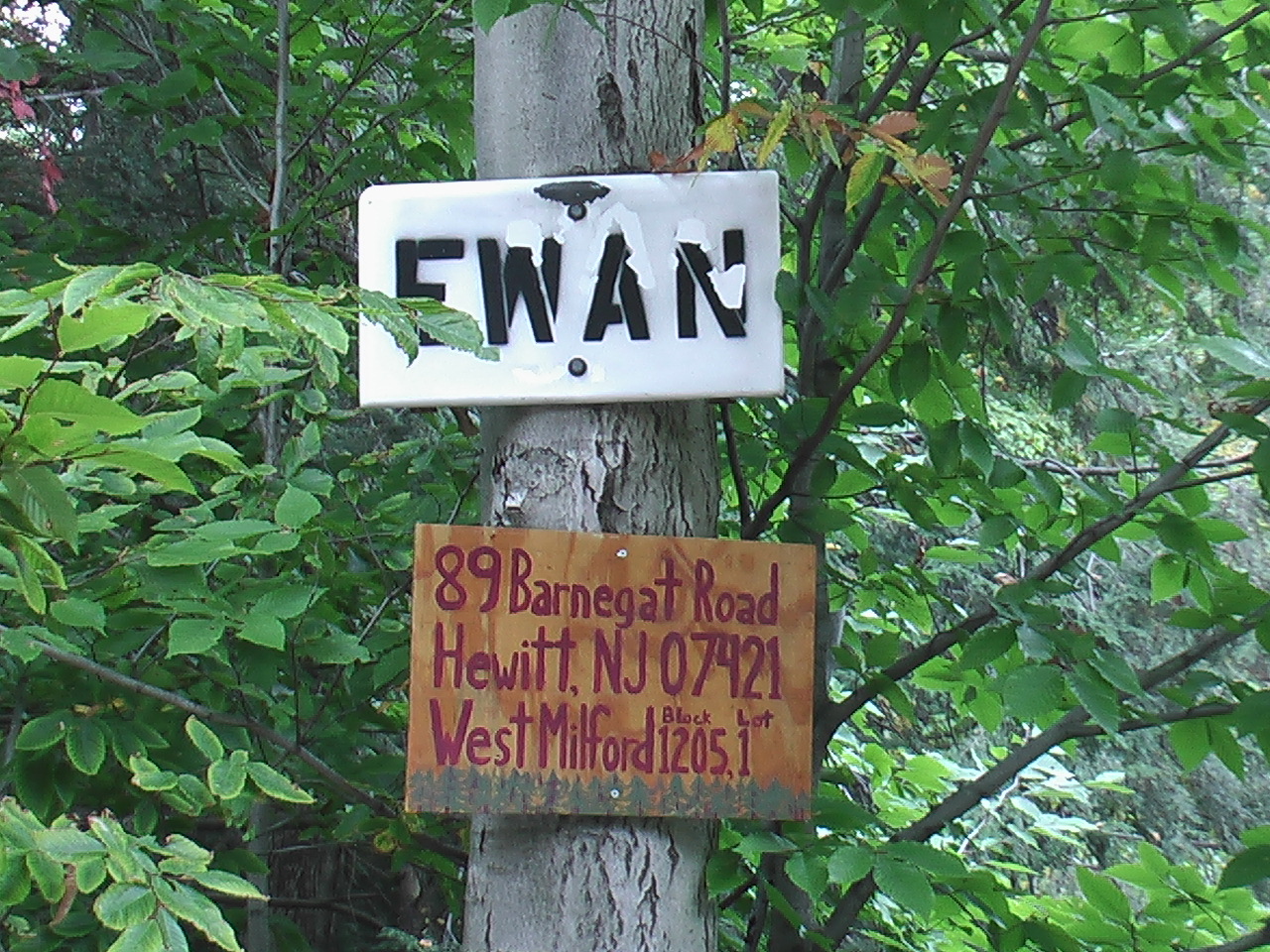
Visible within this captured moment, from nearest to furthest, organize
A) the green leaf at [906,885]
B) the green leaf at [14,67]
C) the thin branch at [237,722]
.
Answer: the green leaf at [906,885] → the thin branch at [237,722] → the green leaf at [14,67]

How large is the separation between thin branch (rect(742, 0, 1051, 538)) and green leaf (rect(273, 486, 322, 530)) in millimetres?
537

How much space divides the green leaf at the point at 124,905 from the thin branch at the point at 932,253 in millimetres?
810

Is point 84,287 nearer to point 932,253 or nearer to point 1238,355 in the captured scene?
point 932,253

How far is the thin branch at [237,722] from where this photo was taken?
1261 millimetres

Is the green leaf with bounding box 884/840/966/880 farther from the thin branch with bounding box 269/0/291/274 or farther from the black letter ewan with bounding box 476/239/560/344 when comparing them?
the thin branch with bounding box 269/0/291/274

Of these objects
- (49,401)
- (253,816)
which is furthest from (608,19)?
(253,816)

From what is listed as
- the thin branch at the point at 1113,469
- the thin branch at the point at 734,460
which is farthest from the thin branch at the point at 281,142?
the thin branch at the point at 1113,469

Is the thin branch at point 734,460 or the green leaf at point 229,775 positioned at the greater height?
the thin branch at point 734,460

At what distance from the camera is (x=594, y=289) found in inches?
47.4

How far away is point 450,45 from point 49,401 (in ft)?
4.08

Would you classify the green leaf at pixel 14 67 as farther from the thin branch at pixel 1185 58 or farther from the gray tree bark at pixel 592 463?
the thin branch at pixel 1185 58

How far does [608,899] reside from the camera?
1.11m

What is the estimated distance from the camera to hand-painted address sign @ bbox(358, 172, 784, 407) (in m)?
1.19

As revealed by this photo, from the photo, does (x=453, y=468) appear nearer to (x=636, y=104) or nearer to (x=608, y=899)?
(x=636, y=104)
